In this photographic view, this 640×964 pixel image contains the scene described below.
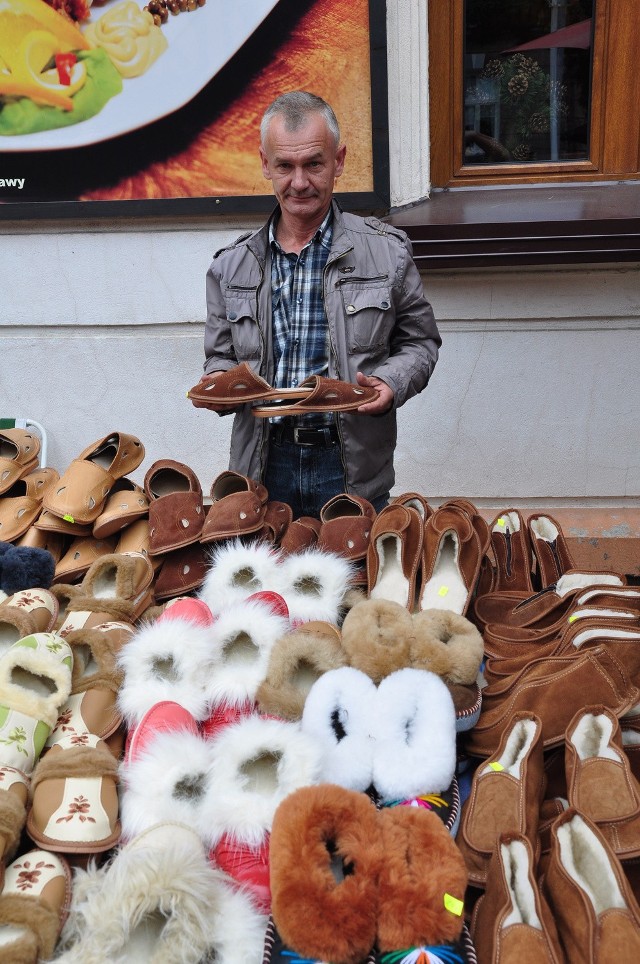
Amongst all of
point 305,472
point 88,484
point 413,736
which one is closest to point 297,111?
point 305,472

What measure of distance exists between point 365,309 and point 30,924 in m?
1.96

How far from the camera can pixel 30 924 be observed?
1.07m

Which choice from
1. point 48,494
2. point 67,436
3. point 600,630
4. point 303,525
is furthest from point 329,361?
point 67,436

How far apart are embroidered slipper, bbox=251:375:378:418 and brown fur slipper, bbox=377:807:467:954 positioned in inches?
45.3

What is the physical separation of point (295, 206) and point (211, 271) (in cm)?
42

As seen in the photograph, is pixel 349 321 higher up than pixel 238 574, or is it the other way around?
pixel 349 321

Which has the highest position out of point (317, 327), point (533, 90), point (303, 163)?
point (533, 90)

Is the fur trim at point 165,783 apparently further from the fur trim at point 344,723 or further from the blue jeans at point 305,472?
the blue jeans at point 305,472

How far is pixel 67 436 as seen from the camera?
179 inches

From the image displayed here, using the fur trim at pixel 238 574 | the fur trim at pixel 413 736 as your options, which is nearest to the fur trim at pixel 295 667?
the fur trim at pixel 413 736

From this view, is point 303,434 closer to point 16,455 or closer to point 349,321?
point 349,321

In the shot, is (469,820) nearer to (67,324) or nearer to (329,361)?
(329,361)

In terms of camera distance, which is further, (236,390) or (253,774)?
(236,390)

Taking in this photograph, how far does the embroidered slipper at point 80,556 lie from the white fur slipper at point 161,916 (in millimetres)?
1087
